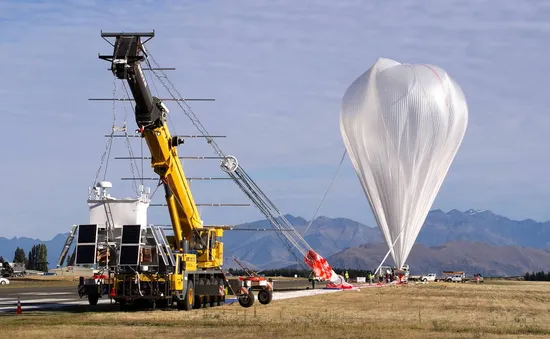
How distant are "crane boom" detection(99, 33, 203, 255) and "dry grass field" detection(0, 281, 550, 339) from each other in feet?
15.9

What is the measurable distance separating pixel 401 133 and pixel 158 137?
4281cm

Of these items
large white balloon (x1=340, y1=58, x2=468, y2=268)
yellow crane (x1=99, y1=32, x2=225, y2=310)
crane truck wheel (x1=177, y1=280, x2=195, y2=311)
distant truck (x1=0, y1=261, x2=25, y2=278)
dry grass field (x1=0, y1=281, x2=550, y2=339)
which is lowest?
dry grass field (x1=0, y1=281, x2=550, y2=339)

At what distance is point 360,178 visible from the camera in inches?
3401

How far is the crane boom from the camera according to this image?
40219 mm

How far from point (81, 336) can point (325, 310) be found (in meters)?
17.4

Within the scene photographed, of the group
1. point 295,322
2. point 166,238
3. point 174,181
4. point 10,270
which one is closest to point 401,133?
point 174,181

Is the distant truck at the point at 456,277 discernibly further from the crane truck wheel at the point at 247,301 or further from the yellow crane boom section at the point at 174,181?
the crane truck wheel at the point at 247,301

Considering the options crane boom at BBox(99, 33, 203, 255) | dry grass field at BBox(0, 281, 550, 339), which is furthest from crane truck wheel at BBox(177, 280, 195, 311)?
crane boom at BBox(99, 33, 203, 255)

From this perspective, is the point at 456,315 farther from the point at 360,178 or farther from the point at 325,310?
the point at 360,178

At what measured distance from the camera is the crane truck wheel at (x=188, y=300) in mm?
44156

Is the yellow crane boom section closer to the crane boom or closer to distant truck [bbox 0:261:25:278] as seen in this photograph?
the crane boom

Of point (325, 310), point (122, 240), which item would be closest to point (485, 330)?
point (325, 310)

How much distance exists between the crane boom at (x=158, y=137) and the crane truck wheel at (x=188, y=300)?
7.87 feet

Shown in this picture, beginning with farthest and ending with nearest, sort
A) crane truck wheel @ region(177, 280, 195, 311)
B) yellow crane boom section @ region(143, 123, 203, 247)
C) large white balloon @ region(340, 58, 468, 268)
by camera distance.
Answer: large white balloon @ region(340, 58, 468, 268) → yellow crane boom section @ region(143, 123, 203, 247) → crane truck wheel @ region(177, 280, 195, 311)
